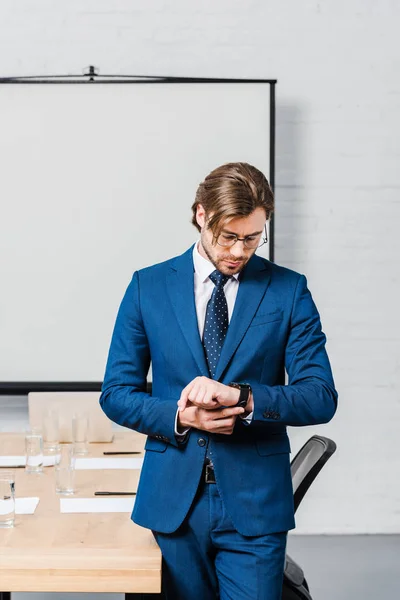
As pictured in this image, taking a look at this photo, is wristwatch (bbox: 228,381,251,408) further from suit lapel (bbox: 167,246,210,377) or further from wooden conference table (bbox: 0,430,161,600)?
wooden conference table (bbox: 0,430,161,600)

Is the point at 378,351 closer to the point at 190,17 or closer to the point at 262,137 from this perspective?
the point at 262,137

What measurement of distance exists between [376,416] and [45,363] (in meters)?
1.88

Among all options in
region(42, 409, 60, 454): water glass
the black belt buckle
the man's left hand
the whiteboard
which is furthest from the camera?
the whiteboard

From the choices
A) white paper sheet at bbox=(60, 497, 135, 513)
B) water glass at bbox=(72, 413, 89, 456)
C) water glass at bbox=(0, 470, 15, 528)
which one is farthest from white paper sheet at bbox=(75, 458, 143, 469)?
water glass at bbox=(0, 470, 15, 528)

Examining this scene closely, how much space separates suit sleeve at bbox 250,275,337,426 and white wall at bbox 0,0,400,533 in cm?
258

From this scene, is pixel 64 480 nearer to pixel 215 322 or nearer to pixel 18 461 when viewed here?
pixel 18 461

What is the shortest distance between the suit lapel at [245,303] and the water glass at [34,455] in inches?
44.1

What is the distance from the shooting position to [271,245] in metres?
4.14

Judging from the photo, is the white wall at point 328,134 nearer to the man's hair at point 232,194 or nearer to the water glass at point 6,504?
the water glass at point 6,504

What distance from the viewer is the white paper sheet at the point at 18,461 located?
2.75m

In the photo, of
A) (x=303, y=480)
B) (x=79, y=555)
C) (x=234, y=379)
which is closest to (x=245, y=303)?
(x=234, y=379)

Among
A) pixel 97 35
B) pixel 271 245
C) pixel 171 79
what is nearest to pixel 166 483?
pixel 271 245

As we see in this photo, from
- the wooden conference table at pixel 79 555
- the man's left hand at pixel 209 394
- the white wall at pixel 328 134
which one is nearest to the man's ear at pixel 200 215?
the man's left hand at pixel 209 394

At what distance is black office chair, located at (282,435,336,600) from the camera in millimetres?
2324
